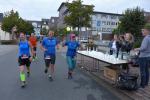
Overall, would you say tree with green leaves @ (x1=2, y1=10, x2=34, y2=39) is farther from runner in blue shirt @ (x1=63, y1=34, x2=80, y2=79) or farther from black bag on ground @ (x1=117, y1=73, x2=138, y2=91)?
black bag on ground @ (x1=117, y1=73, x2=138, y2=91)

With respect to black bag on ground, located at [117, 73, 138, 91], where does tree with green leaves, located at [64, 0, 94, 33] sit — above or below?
above

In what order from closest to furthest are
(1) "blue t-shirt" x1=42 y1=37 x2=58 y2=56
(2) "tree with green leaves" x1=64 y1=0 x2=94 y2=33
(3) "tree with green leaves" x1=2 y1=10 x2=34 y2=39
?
(1) "blue t-shirt" x1=42 y1=37 x2=58 y2=56, (2) "tree with green leaves" x1=64 y1=0 x2=94 y2=33, (3) "tree with green leaves" x1=2 y1=10 x2=34 y2=39

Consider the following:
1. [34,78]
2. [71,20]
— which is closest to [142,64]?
[34,78]

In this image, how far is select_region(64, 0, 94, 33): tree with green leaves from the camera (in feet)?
131

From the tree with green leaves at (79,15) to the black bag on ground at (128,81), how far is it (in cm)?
2883

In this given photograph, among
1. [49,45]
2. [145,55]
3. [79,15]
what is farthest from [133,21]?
[145,55]

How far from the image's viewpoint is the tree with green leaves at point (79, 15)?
131ft

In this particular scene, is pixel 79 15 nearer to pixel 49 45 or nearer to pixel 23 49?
pixel 49 45

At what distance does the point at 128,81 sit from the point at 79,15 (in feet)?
101

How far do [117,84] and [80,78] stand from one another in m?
2.83

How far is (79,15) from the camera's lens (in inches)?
1593

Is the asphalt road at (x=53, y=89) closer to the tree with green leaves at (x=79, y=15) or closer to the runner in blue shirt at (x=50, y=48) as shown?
the runner in blue shirt at (x=50, y=48)

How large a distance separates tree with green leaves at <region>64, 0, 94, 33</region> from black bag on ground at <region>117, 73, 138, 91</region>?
28826 mm

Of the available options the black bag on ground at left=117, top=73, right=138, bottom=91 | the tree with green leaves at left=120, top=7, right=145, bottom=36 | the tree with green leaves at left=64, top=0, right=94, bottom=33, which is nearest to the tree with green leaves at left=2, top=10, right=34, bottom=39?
the tree with green leaves at left=120, top=7, right=145, bottom=36
